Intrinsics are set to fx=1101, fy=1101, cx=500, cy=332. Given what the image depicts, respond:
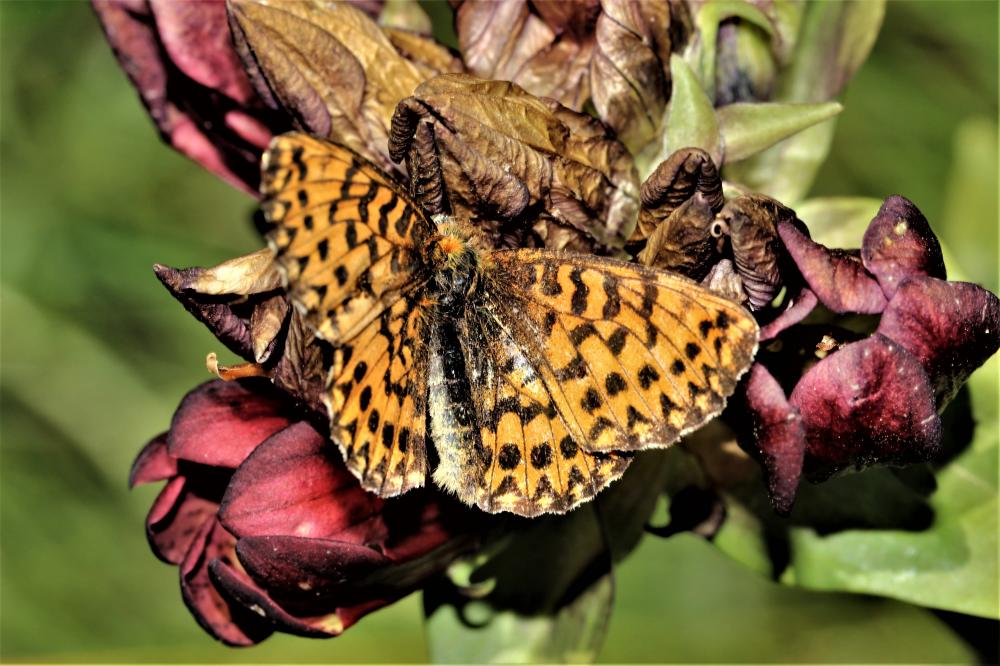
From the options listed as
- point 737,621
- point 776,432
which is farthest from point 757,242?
point 737,621

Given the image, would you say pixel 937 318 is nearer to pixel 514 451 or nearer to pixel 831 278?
pixel 831 278

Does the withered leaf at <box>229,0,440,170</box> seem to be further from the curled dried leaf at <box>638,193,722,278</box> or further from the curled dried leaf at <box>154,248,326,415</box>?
the curled dried leaf at <box>638,193,722,278</box>

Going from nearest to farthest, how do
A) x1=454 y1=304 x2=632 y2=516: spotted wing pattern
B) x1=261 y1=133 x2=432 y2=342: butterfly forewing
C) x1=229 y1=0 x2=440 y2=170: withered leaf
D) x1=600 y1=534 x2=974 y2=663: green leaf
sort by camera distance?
x1=261 y1=133 x2=432 y2=342: butterfly forewing
x1=454 y1=304 x2=632 y2=516: spotted wing pattern
x1=229 y1=0 x2=440 y2=170: withered leaf
x1=600 y1=534 x2=974 y2=663: green leaf

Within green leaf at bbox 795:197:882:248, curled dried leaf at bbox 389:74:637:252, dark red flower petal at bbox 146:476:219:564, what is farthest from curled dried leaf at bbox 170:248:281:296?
green leaf at bbox 795:197:882:248

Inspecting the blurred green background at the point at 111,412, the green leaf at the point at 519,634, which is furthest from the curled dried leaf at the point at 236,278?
the blurred green background at the point at 111,412

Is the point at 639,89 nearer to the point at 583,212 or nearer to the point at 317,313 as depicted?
the point at 583,212

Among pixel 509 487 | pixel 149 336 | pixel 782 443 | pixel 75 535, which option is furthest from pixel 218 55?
pixel 75 535
